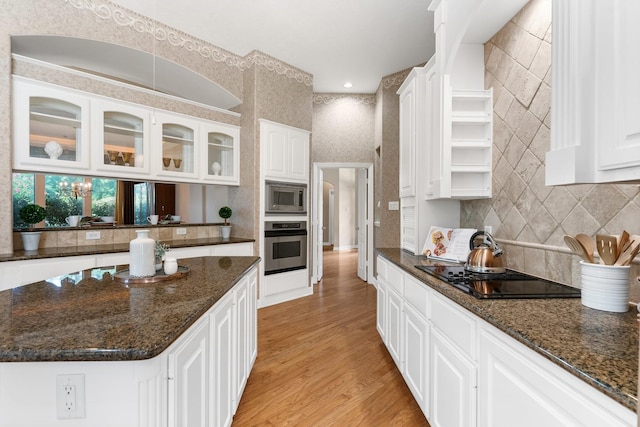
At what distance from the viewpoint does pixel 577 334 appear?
900 millimetres

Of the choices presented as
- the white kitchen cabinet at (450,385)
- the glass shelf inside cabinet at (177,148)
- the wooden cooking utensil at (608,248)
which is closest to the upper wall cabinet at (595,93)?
the wooden cooking utensil at (608,248)

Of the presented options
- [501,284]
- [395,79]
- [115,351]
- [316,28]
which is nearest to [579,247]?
[501,284]

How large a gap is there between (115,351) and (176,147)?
3192 mm

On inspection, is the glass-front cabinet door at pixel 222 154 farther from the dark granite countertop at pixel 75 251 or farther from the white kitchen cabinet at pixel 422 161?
the white kitchen cabinet at pixel 422 161

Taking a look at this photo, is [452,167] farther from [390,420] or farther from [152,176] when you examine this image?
[152,176]

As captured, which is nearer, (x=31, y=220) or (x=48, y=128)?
(x=31, y=220)

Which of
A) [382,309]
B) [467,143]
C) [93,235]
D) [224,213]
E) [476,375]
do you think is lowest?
[382,309]

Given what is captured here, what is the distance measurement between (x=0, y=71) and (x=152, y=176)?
4.38ft

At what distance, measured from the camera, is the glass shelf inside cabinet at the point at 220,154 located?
383cm

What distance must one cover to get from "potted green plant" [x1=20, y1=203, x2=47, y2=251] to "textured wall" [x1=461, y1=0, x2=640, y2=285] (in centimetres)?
362

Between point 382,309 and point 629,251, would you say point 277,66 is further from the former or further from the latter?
point 629,251

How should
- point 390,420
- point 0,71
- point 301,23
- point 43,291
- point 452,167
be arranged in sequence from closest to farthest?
1. point 43,291
2. point 390,420
3. point 452,167
4. point 0,71
5. point 301,23

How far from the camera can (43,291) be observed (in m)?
1.32

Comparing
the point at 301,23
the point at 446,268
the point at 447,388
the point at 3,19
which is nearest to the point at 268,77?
the point at 301,23
